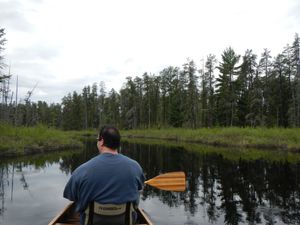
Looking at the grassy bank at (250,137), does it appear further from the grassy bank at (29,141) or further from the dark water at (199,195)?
the grassy bank at (29,141)

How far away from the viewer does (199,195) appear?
1181 cm

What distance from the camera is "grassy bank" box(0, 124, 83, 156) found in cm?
2292

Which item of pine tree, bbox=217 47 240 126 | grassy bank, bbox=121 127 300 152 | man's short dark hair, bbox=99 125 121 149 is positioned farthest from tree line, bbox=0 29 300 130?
man's short dark hair, bbox=99 125 121 149

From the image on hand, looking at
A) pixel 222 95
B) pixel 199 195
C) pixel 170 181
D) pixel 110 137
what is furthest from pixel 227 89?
pixel 110 137

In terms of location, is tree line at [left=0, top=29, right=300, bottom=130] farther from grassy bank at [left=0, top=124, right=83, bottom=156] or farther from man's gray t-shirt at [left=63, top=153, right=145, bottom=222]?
man's gray t-shirt at [left=63, top=153, right=145, bottom=222]

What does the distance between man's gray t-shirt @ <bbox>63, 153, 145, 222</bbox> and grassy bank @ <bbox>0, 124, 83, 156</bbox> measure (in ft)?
67.7

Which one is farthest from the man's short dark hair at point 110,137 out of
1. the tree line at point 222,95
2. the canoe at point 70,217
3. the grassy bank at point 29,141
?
the tree line at point 222,95

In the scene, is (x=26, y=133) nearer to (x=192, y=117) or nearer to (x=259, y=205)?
(x=259, y=205)

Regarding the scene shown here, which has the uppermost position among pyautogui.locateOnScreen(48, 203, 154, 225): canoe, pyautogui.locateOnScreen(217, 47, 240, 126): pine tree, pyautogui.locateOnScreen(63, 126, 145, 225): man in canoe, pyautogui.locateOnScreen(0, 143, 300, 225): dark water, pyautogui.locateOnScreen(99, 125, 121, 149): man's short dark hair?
pyautogui.locateOnScreen(217, 47, 240, 126): pine tree

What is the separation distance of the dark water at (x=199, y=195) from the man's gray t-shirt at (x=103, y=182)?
5404 millimetres

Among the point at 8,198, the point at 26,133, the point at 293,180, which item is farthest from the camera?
the point at 26,133

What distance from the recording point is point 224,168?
1791cm

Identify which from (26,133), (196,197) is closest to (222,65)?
(26,133)

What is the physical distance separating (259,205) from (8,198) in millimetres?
8806
